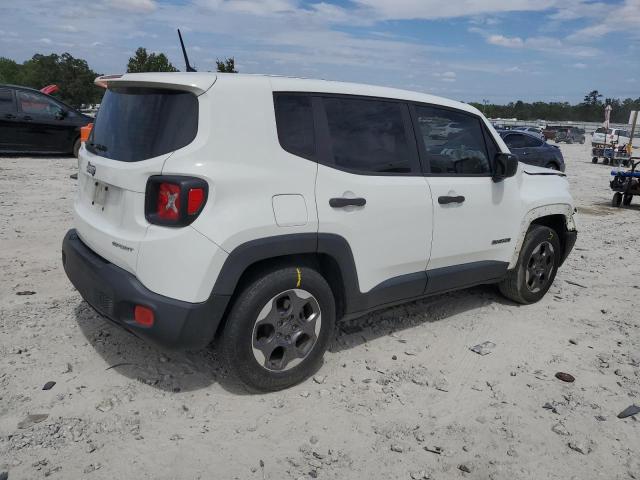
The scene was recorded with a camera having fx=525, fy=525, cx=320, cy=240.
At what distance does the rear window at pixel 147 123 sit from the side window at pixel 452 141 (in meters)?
1.72

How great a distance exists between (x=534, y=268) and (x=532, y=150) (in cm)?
1143

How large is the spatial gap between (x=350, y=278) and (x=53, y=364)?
78.1 inches

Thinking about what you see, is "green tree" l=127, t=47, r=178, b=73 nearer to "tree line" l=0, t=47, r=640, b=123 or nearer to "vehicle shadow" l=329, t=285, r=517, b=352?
"tree line" l=0, t=47, r=640, b=123

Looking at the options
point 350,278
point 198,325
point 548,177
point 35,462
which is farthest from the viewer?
point 548,177

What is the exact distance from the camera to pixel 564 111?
340 ft

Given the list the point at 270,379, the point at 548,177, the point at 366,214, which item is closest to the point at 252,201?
the point at 366,214

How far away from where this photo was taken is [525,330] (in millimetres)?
4426

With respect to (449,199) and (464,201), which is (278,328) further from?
(464,201)

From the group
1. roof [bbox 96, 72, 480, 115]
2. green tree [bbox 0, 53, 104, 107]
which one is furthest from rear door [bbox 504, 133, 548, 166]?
green tree [bbox 0, 53, 104, 107]

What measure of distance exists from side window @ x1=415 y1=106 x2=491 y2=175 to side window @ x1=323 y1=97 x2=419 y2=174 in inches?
8.5

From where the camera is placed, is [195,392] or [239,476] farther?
[195,392]

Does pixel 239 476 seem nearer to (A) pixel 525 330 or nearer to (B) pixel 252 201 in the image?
(B) pixel 252 201

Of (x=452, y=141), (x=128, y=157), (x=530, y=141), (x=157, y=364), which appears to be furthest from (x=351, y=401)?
(x=530, y=141)

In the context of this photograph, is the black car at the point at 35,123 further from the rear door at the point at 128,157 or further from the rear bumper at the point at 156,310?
the rear bumper at the point at 156,310
